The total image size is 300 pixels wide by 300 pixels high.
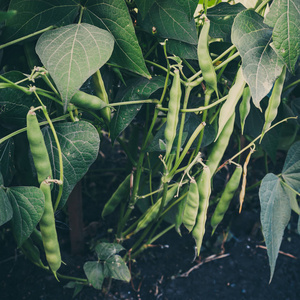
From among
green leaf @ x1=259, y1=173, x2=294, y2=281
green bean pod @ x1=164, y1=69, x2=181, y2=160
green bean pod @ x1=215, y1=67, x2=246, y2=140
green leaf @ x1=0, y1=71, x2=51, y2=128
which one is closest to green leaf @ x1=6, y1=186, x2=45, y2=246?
green leaf @ x1=0, y1=71, x2=51, y2=128

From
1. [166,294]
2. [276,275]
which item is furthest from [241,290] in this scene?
[166,294]

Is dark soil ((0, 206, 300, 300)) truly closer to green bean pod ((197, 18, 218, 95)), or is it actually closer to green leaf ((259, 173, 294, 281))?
green leaf ((259, 173, 294, 281))

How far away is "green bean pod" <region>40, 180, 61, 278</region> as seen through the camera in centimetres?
70

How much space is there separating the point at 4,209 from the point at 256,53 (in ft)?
2.03

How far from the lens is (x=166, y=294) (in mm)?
1230

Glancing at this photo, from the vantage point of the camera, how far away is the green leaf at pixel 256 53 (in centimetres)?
69

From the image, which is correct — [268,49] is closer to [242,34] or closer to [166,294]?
[242,34]

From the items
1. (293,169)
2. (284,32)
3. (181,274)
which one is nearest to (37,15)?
(284,32)

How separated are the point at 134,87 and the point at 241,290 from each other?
2.91 ft

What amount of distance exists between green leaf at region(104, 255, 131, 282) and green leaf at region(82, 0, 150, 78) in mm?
577

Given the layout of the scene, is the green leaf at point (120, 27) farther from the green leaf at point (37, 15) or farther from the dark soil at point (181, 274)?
the dark soil at point (181, 274)

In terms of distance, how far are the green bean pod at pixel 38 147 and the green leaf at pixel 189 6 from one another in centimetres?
40

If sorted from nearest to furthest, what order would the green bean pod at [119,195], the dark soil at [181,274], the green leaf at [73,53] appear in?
the green leaf at [73,53]
the green bean pod at [119,195]
the dark soil at [181,274]

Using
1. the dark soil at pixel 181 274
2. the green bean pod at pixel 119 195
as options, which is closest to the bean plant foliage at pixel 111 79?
the green bean pod at pixel 119 195
